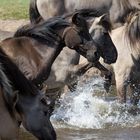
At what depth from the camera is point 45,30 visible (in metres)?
7.24

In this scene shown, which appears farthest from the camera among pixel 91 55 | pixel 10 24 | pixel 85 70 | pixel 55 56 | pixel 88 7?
pixel 10 24

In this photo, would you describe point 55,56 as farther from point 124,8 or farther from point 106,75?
point 124,8

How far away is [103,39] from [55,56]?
172 cm

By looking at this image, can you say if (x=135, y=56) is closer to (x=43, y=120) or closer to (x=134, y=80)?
(x=134, y=80)

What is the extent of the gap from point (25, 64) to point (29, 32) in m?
0.40

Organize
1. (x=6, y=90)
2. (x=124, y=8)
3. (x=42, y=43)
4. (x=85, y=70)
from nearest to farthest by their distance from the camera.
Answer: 1. (x=6, y=90)
2. (x=42, y=43)
3. (x=85, y=70)
4. (x=124, y=8)

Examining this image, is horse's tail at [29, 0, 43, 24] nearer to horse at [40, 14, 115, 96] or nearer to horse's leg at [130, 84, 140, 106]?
horse at [40, 14, 115, 96]

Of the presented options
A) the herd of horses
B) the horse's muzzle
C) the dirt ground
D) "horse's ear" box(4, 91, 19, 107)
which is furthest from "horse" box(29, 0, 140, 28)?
"horse's ear" box(4, 91, 19, 107)

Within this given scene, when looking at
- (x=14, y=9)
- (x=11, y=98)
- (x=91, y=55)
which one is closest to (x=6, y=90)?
(x=11, y=98)

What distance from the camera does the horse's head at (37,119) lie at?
10.6 ft

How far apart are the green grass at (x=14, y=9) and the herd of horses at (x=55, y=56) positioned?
17.4ft

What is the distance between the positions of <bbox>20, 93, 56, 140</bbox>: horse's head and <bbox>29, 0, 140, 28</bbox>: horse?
8.25m

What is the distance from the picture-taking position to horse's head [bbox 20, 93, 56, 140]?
322 cm

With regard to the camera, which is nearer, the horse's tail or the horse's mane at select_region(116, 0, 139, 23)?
the horse's tail
